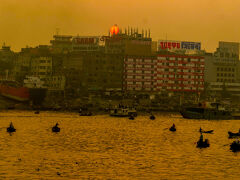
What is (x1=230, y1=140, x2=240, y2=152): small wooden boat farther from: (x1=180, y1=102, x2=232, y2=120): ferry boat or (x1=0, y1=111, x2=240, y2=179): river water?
(x1=180, y1=102, x2=232, y2=120): ferry boat

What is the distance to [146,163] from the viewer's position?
5888 cm

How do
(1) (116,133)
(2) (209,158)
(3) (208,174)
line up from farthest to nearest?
(1) (116,133), (2) (209,158), (3) (208,174)

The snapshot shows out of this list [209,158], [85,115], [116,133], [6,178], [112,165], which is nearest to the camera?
[6,178]

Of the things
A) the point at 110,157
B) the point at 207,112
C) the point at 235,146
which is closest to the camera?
the point at 110,157

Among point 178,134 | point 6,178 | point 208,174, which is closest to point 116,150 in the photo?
point 208,174

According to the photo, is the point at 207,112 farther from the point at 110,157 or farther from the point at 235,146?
the point at 110,157

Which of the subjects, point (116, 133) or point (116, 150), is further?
point (116, 133)

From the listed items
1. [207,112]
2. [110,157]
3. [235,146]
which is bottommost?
[110,157]

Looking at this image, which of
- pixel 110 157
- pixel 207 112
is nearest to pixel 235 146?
pixel 110 157

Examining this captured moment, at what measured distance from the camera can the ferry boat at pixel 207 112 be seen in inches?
5876

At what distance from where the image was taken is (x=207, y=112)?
149 metres

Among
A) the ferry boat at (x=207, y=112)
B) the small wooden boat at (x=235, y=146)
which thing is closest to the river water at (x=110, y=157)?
the small wooden boat at (x=235, y=146)

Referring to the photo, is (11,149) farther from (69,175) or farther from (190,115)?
(190,115)

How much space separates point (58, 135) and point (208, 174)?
44.8 m
